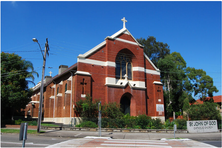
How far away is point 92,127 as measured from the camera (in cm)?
2116

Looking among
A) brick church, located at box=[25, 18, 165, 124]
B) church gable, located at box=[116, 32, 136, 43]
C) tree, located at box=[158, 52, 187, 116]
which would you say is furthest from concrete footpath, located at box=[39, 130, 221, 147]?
tree, located at box=[158, 52, 187, 116]

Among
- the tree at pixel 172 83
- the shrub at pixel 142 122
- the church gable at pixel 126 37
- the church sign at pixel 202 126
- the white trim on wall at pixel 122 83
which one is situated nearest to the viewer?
the church sign at pixel 202 126

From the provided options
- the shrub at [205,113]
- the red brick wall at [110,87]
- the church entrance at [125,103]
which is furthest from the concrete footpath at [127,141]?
the church entrance at [125,103]

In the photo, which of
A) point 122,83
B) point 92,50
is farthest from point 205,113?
point 92,50

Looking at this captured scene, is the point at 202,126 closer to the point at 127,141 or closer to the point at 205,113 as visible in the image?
the point at 205,113

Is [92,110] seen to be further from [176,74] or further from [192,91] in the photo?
[192,91]

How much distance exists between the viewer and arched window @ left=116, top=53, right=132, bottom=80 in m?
29.7

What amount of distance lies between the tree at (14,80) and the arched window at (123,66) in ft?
40.5

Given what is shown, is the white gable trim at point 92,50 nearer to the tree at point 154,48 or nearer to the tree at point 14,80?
the tree at point 14,80

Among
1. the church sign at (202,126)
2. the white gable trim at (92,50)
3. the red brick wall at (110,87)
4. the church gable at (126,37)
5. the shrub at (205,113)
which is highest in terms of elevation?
the church gable at (126,37)

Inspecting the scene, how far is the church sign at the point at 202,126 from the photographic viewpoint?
871 inches

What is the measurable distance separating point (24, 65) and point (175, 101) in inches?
1127

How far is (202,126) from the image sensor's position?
74.0 ft

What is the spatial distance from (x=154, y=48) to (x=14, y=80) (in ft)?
105
